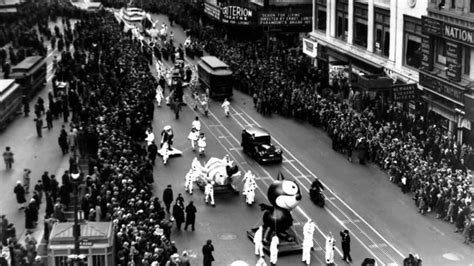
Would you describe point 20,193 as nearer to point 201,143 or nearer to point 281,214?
point 201,143

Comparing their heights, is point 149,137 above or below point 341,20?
below

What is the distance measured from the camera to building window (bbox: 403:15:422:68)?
5512 centimetres

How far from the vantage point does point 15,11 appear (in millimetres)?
91438

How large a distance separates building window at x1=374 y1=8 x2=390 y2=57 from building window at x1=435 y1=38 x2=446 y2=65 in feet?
27.3

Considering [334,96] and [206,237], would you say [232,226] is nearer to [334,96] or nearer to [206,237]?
[206,237]

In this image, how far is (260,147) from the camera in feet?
157

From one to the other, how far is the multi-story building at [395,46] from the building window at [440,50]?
0.19 ft

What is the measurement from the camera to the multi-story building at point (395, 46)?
161 feet

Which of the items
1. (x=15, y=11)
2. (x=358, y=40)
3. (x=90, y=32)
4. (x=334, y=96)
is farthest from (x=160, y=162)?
(x=15, y=11)

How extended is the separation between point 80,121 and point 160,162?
6837 millimetres

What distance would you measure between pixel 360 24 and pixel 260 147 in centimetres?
2256

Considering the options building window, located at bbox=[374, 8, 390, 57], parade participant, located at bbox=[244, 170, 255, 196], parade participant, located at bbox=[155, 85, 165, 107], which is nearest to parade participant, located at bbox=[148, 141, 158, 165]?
parade participant, located at bbox=[244, 170, 255, 196]

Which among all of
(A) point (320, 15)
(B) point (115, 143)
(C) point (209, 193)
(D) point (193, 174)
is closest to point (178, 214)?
(C) point (209, 193)

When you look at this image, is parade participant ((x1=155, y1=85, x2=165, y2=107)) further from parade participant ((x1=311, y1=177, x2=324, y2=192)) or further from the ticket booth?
the ticket booth
